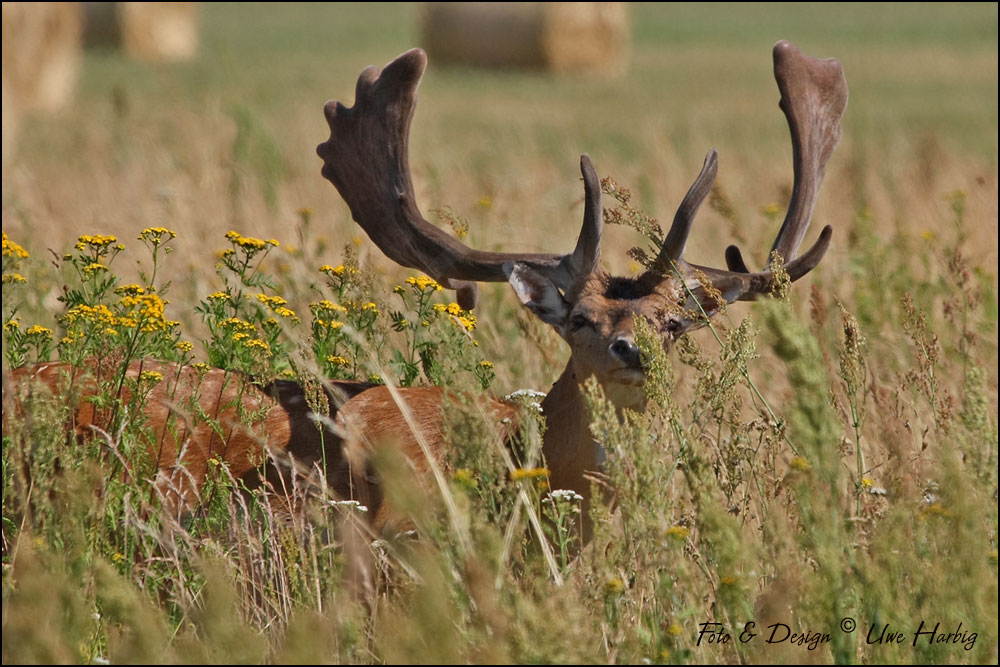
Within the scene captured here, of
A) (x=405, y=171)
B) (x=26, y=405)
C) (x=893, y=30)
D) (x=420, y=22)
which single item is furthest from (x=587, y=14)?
(x=26, y=405)

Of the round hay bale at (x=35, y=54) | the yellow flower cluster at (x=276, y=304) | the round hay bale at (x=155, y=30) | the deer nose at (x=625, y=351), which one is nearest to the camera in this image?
the deer nose at (x=625, y=351)

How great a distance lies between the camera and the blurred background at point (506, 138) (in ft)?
25.5

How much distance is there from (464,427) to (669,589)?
590 millimetres

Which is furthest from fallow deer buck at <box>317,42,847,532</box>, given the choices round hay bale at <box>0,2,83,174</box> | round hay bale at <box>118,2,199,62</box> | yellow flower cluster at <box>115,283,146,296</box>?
round hay bale at <box>118,2,199,62</box>

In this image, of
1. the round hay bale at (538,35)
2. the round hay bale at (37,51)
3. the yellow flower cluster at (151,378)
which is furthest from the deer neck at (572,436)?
the round hay bale at (538,35)

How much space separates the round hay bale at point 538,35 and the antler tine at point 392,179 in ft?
60.0

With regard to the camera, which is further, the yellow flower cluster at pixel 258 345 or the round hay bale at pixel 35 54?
the round hay bale at pixel 35 54

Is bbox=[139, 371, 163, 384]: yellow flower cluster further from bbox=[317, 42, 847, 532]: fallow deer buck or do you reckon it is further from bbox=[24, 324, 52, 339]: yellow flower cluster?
bbox=[317, 42, 847, 532]: fallow deer buck

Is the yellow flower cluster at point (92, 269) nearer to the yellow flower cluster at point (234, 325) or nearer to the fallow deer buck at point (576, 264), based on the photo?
the yellow flower cluster at point (234, 325)

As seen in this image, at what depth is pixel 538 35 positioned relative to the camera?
22.9 meters

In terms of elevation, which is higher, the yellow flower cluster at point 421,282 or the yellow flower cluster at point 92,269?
the yellow flower cluster at point 92,269

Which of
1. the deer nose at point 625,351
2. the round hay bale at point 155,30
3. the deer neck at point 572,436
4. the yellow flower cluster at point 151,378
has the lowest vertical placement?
the deer neck at point 572,436

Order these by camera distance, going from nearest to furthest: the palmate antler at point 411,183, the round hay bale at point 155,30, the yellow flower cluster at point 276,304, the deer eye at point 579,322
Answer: the deer eye at point 579,322 → the yellow flower cluster at point 276,304 → the palmate antler at point 411,183 → the round hay bale at point 155,30

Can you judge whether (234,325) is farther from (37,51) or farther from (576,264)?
(37,51)
